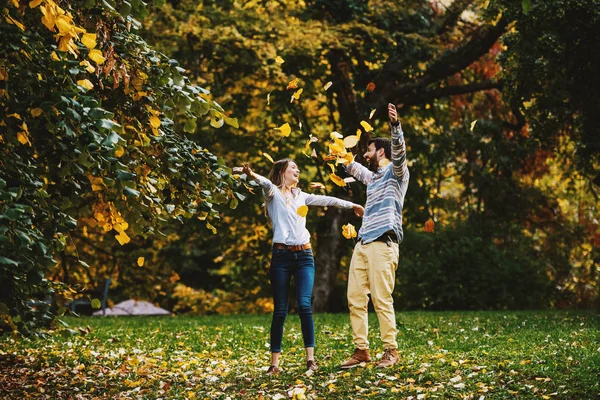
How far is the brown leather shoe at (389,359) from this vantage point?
20.4 ft

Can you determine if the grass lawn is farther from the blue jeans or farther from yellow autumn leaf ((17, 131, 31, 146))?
yellow autumn leaf ((17, 131, 31, 146))

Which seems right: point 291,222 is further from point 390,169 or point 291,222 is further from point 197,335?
point 197,335

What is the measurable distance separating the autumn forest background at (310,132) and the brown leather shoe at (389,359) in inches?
73.1

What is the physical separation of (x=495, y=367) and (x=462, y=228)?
12.1 meters

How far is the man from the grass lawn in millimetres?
301

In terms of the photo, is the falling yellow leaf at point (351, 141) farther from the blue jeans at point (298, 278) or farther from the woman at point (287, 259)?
the blue jeans at point (298, 278)

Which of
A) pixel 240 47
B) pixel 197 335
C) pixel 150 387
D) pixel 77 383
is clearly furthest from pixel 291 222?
pixel 240 47

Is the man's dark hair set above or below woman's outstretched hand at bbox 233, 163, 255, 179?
above

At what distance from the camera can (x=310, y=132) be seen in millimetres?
18031

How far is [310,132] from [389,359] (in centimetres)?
1214

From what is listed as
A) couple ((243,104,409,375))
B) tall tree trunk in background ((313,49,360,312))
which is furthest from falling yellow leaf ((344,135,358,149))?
tall tree trunk in background ((313,49,360,312))

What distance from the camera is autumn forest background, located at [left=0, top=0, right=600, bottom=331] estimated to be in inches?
209

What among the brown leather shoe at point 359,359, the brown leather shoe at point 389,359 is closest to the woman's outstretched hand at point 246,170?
the brown leather shoe at point 359,359

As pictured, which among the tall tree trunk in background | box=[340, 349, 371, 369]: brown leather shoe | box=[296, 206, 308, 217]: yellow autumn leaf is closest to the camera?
box=[296, 206, 308, 217]: yellow autumn leaf
